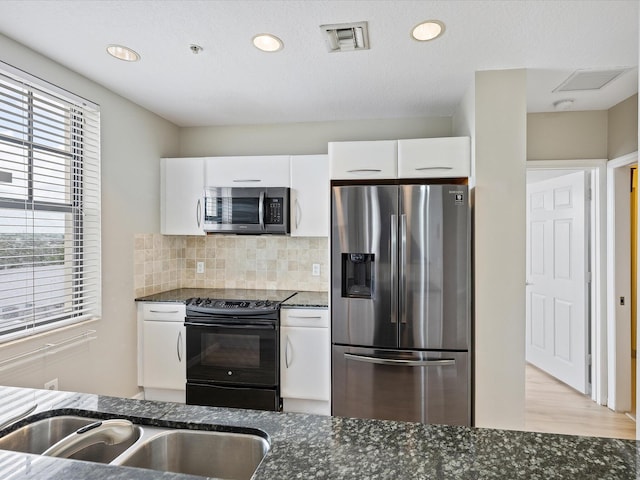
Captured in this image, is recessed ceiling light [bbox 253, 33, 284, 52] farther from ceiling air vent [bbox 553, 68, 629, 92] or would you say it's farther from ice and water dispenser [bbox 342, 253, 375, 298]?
ceiling air vent [bbox 553, 68, 629, 92]

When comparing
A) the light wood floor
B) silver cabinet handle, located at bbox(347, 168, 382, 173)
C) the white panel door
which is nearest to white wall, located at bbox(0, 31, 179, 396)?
silver cabinet handle, located at bbox(347, 168, 382, 173)

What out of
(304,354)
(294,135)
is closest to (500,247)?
Answer: (304,354)

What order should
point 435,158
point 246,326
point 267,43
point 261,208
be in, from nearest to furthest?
point 267,43 → point 435,158 → point 246,326 → point 261,208

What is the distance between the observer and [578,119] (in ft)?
10.5

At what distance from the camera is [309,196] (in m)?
3.21

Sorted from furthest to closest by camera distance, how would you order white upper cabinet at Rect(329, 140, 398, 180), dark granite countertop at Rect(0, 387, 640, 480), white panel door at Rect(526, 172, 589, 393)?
white panel door at Rect(526, 172, 589, 393) < white upper cabinet at Rect(329, 140, 398, 180) < dark granite countertop at Rect(0, 387, 640, 480)

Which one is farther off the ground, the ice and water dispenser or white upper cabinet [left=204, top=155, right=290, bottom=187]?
white upper cabinet [left=204, top=155, right=290, bottom=187]

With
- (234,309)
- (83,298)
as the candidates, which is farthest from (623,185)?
(83,298)

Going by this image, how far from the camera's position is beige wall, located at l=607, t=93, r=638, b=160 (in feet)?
9.43

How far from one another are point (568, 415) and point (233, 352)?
2.70m

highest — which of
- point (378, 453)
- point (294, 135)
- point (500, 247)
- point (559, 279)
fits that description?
point (294, 135)

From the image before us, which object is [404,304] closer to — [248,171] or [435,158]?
[435,158]

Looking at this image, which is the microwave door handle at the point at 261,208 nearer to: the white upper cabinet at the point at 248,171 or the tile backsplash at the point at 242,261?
the white upper cabinet at the point at 248,171

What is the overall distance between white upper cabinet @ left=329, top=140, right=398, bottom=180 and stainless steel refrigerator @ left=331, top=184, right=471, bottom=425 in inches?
8.7
